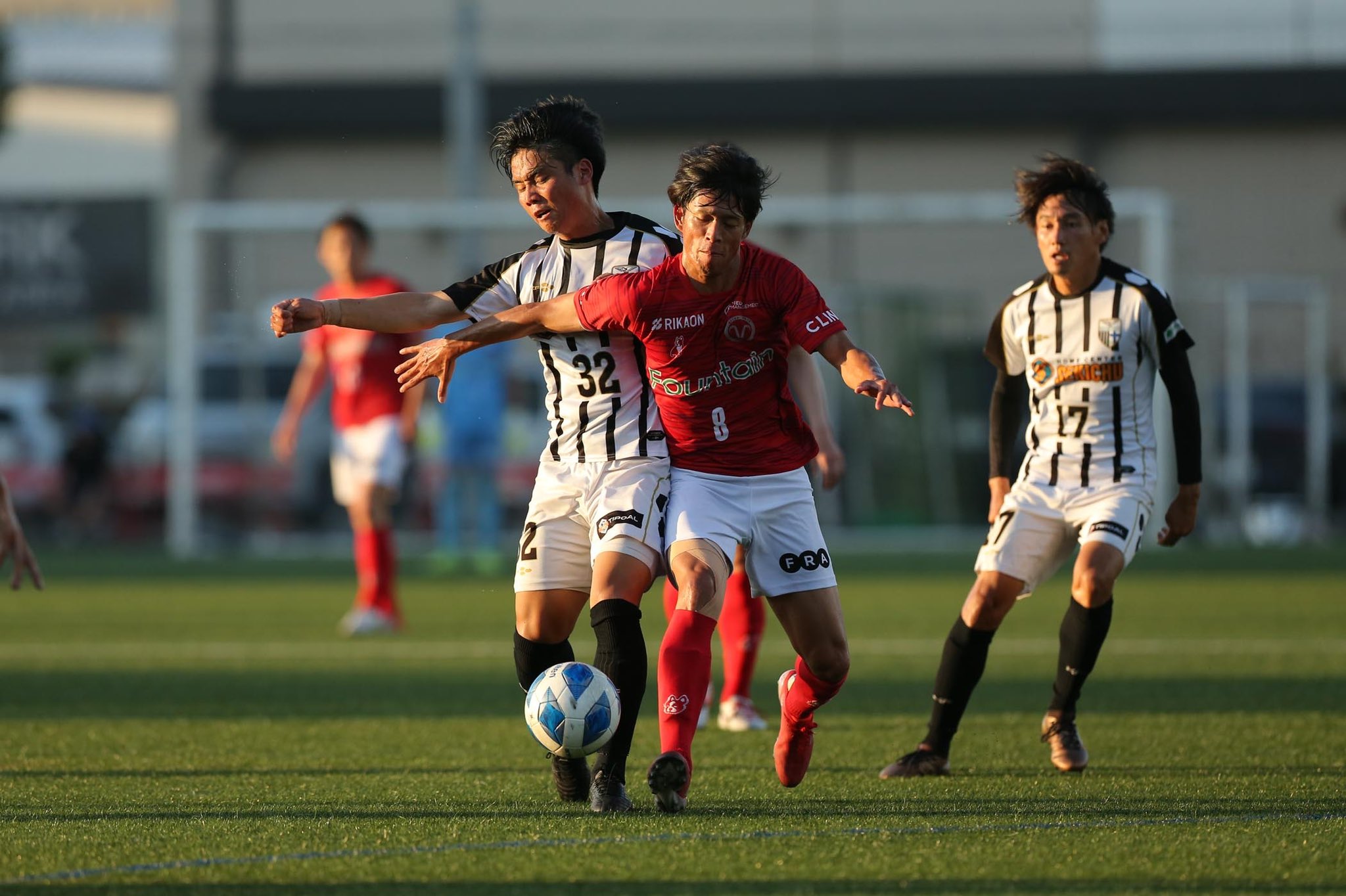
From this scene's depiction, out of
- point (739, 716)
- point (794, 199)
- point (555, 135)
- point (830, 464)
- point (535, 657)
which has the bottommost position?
point (739, 716)

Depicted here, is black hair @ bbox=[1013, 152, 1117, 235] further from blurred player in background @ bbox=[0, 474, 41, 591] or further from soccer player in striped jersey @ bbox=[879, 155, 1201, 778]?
blurred player in background @ bbox=[0, 474, 41, 591]

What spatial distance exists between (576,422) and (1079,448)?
176cm

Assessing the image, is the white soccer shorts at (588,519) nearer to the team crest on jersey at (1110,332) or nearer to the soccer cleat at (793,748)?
the soccer cleat at (793,748)

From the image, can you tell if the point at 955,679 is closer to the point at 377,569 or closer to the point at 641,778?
the point at 641,778

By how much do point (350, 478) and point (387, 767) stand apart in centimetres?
486

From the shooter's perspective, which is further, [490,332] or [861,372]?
[490,332]

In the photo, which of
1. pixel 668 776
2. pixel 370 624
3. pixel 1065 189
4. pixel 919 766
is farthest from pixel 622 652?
pixel 370 624

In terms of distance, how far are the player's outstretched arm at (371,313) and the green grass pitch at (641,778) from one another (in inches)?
52.6

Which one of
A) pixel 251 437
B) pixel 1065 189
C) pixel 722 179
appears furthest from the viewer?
pixel 251 437

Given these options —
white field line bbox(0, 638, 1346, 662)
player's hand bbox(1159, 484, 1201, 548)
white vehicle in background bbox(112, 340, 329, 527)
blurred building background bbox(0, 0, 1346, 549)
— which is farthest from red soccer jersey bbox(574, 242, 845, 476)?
white vehicle in background bbox(112, 340, 329, 527)

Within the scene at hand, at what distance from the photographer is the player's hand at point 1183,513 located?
18.6 feet

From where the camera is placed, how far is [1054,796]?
5102mm

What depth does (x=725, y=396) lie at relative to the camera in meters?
5.02

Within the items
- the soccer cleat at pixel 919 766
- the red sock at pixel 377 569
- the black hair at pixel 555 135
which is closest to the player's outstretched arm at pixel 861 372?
the black hair at pixel 555 135
